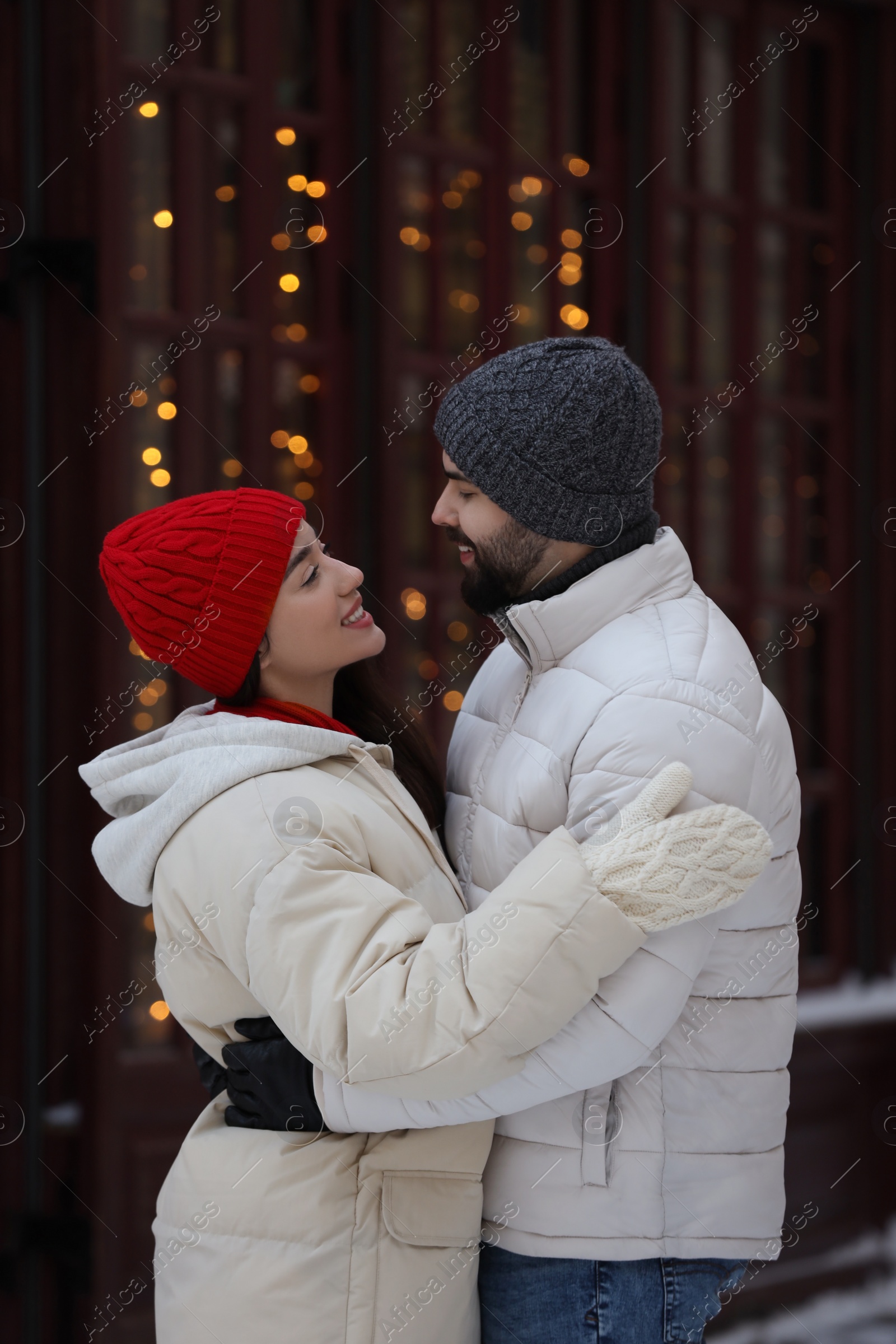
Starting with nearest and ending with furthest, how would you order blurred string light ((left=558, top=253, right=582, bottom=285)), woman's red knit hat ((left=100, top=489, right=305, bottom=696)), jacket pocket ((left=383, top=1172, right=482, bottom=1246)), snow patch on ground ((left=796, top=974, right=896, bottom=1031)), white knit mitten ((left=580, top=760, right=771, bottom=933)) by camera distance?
white knit mitten ((left=580, top=760, right=771, bottom=933))
jacket pocket ((left=383, top=1172, right=482, bottom=1246))
woman's red knit hat ((left=100, top=489, right=305, bottom=696))
blurred string light ((left=558, top=253, right=582, bottom=285))
snow patch on ground ((left=796, top=974, right=896, bottom=1031))

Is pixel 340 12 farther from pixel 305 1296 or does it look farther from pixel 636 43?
pixel 305 1296

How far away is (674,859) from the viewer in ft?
4.17

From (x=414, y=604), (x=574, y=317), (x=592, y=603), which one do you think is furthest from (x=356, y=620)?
(x=574, y=317)

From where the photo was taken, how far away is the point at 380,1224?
4.69 ft

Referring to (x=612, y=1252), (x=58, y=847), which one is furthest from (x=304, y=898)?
(x=58, y=847)

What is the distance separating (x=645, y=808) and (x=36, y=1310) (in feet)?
7.56

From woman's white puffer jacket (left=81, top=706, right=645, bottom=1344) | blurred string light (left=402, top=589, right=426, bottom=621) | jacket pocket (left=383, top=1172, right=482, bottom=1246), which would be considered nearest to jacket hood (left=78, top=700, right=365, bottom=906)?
woman's white puffer jacket (left=81, top=706, right=645, bottom=1344)

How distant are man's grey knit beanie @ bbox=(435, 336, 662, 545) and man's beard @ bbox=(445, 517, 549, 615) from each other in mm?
33

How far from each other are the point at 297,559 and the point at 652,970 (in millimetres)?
715

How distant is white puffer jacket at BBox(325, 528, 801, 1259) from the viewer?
1.37 meters

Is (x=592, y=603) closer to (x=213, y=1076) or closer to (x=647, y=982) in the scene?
(x=647, y=982)

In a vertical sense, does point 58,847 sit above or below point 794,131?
below

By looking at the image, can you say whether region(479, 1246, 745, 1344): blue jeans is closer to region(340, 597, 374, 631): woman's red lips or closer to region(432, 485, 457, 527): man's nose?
region(340, 597, 374, 631): woman's red lips

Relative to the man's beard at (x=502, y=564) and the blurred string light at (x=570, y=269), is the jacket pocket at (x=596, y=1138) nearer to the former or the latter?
the man's beard at (x=502, y=564)
